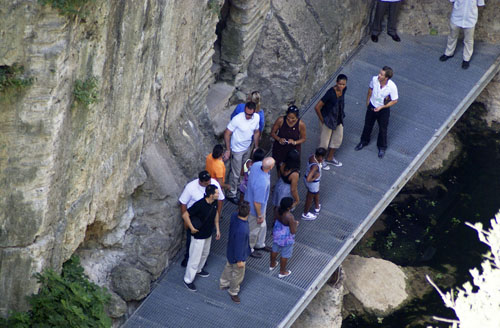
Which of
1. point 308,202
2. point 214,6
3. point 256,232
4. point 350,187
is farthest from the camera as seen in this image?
point 350,187

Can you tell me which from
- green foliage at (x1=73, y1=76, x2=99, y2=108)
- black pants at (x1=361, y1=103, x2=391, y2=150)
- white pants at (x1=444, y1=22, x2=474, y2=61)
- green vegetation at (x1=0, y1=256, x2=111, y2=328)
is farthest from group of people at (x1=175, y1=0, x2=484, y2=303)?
white pants at (x1=444, y1=22, x2=474, y2=61)

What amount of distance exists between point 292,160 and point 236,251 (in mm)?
1427

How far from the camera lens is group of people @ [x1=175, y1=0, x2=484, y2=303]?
1209cm

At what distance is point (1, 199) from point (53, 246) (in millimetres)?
922

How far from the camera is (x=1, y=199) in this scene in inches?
409

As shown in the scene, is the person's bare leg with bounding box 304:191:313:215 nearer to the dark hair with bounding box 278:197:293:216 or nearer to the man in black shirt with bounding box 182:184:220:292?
the dark hair with bounding box 278:197:293:216

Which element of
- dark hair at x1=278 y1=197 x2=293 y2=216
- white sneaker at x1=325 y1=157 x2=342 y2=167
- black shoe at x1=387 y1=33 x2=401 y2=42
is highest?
dark hair at x1=278 y1=197 x2=293 y2=216

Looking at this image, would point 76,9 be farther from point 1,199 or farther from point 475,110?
point 475,110

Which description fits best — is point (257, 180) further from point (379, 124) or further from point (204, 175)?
point (379, 124)

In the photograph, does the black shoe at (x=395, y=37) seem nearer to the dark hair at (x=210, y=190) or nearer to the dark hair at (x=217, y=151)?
the dark hair at (x=217, y=151)

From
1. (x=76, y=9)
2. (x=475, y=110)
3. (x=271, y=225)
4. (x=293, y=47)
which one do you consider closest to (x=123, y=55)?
(x=76, y=9)

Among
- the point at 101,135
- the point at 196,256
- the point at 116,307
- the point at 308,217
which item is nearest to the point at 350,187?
the point at 308,217

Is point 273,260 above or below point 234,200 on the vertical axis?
below

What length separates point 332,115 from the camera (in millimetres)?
13859
